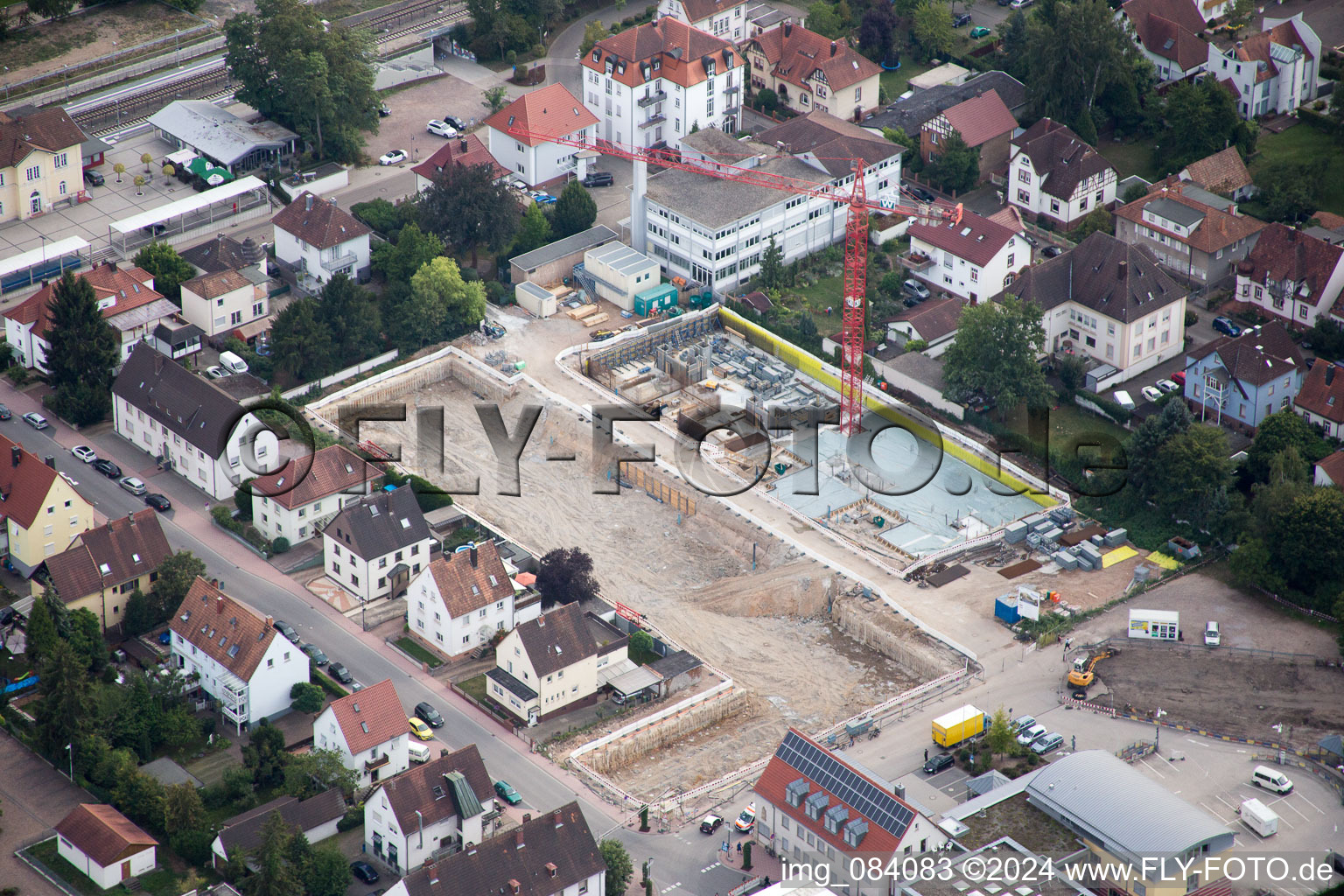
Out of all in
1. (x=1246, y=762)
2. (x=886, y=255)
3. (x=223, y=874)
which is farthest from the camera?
(x=886, y=255)

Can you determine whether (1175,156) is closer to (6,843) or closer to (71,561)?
(71,561)

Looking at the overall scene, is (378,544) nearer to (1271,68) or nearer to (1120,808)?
(1120,808)

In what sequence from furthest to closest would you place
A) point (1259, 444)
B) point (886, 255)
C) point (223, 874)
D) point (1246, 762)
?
point (886, 255)
point (1259, 444)
point (1246, 762)
point (223, 874)

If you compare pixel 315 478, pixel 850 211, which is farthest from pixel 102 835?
pixel 850 211

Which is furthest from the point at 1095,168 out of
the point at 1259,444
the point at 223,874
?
the point at 223,874

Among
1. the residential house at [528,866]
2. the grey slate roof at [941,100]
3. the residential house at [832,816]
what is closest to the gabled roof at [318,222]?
the grey slate roof at [941,100]

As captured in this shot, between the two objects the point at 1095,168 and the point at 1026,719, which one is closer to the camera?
the point at 1026,719

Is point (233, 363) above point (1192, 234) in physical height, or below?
below

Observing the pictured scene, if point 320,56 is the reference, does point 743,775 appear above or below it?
below

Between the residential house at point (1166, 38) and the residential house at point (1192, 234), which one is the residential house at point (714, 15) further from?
the residential house at point (1192, 234)
